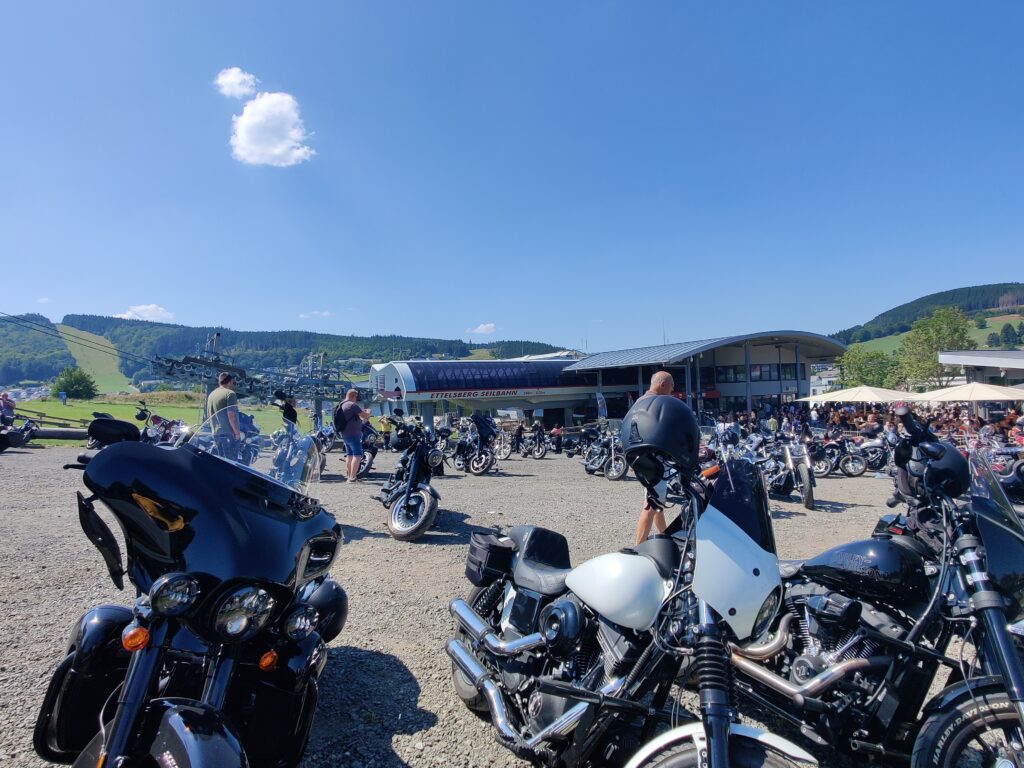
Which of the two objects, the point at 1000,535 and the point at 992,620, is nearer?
the point at 992,620

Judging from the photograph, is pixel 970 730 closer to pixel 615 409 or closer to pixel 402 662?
pixel 402 662

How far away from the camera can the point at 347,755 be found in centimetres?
259

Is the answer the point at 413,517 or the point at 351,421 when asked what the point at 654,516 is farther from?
the point at 351,421

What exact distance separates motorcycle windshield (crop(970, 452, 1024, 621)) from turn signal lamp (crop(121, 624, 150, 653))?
314cm

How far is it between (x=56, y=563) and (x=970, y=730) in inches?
261

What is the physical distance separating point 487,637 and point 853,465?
1527cm

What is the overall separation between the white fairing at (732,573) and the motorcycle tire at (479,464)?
12999mm

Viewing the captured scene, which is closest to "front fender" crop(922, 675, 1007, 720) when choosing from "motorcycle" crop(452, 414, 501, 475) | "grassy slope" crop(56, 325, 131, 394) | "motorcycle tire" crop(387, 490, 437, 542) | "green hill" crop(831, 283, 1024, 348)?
"motorcycle tire" crop(387, 490, 437, 542)

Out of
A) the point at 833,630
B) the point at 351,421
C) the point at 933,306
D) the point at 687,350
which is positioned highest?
the point at 933,306

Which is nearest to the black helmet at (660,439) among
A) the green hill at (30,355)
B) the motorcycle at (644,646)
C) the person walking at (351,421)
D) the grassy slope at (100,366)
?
the motorcycle at (644,646)

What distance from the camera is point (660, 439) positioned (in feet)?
6.06

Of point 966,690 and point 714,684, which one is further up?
point 714,684

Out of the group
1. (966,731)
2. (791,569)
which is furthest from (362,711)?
(966,731)

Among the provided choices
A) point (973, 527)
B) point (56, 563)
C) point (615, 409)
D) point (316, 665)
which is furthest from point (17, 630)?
point (615, 409)
